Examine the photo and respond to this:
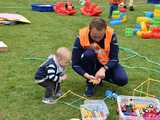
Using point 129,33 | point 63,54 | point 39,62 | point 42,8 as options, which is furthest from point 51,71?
point 42,8

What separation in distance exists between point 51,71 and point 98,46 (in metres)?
0.62

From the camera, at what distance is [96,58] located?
432 cm

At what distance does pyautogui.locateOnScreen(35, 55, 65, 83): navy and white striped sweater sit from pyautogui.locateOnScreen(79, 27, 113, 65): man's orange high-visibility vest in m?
0.40

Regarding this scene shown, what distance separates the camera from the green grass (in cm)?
392

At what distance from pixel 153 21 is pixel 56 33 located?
1.73 metres

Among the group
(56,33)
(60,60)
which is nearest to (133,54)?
(56,33)

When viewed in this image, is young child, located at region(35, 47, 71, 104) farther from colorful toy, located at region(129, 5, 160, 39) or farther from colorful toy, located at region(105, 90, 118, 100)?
colorful toy, located at region(129, 5, 160, 39)

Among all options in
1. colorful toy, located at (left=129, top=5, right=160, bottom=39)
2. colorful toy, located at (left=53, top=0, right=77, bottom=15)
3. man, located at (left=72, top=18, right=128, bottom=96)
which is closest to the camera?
man, located at (left=72, top=18, right=128, bottom=96)

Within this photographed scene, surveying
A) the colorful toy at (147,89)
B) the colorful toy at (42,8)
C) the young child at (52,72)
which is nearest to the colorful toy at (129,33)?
the colorful toy at (147,89)

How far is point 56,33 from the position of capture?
6.95 metres

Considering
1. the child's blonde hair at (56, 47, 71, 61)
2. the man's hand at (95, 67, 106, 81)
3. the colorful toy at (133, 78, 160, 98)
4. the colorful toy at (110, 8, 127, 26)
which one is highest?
the child's blonde hair at (56, 47, 71, 61)

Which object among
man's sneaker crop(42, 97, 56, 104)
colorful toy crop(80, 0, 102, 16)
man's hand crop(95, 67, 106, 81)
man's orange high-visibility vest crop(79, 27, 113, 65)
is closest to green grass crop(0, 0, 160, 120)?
man's sneaker crop(42, 97, 56, 104)

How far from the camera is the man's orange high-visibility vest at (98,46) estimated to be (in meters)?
4.20

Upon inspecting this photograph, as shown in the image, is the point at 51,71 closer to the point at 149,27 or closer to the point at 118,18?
the point at 149,27
